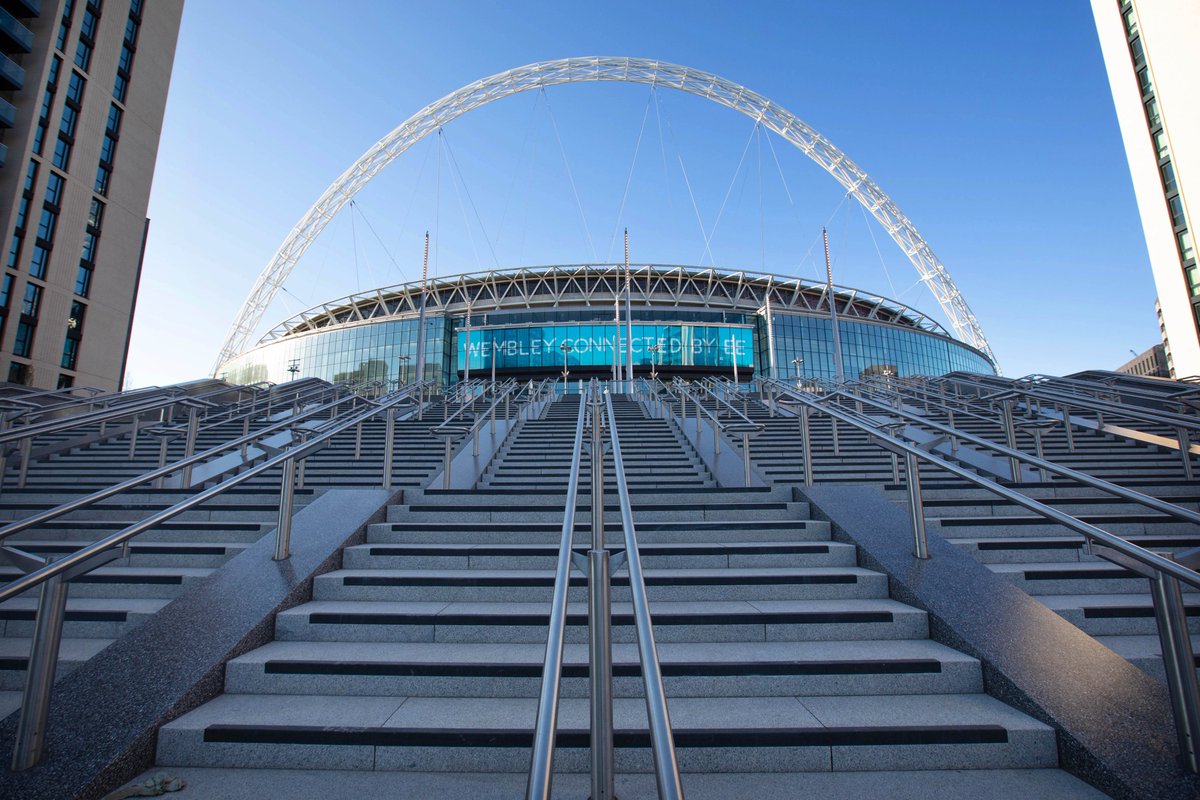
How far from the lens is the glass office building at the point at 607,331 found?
2012 inches

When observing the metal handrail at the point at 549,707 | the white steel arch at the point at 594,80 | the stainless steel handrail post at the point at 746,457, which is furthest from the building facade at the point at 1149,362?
the metal handrail at the point at 549,707

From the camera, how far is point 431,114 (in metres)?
53.8

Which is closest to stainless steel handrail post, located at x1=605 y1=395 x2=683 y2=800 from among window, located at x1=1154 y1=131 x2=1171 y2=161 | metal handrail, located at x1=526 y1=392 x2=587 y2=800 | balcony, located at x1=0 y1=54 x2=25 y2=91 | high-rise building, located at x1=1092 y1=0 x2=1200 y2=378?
metal handrail, located at x1=526 y1=392 x2=587 y2=800

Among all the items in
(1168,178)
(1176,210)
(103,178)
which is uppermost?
(103,178)

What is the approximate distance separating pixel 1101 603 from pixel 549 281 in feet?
177

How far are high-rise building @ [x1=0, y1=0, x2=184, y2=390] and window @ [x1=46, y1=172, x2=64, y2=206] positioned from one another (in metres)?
0.08

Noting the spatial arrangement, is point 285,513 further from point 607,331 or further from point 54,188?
point 607,331

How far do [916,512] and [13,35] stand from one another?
45.2 metres

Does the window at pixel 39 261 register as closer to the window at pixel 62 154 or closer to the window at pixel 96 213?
the window at pixel 96 213

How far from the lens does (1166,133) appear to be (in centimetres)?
3064

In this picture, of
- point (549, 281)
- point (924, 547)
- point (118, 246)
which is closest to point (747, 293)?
point (549, 281)

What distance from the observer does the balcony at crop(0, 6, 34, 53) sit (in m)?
27.9

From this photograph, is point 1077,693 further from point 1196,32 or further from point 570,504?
point 1196,32

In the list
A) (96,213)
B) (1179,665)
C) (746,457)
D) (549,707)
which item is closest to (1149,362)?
(746,457)
